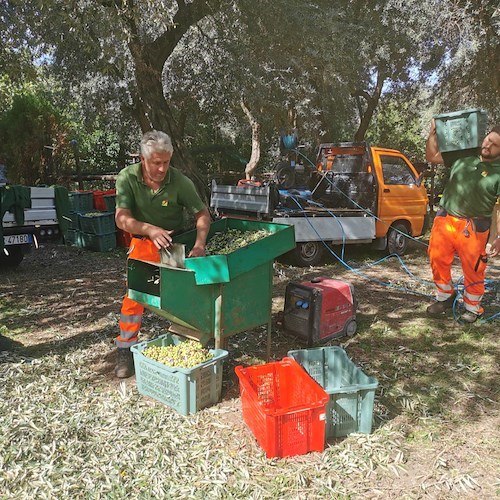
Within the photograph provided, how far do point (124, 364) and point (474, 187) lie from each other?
3.88m

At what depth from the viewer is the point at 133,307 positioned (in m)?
4.05

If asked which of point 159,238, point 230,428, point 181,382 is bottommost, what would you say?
point 230,428

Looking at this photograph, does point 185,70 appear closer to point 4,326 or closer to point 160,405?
point 4,326

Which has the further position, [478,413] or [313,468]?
[478,413]

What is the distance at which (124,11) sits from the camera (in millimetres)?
5930

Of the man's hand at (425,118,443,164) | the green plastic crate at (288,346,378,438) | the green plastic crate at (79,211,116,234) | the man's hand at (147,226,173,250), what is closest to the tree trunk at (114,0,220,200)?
the green plastic crate at (79,211,116,234)

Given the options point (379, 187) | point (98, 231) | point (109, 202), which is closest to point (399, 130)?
point (379, 187)

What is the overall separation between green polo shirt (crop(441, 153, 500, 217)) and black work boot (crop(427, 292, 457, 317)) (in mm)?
1096

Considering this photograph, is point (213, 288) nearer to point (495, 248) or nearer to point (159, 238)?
point (159, 238)

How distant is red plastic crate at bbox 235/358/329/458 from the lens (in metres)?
2.96

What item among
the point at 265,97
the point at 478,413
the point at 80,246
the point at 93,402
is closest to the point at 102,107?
the point at 265,97

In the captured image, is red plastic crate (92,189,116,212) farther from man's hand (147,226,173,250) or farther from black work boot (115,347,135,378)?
man's hand (147,226,173,250)

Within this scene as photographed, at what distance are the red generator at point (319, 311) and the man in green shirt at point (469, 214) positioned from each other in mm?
1228

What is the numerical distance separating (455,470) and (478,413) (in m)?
0.82
